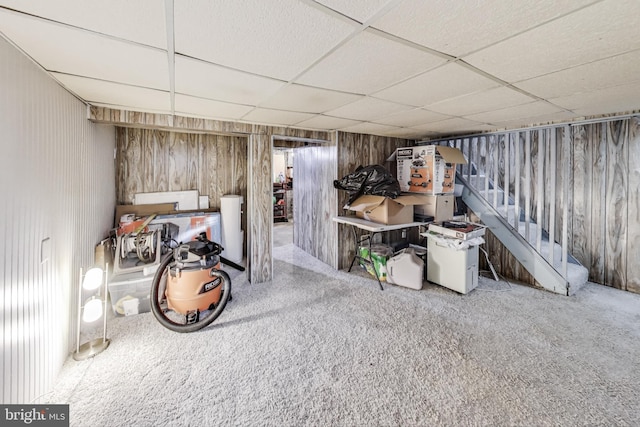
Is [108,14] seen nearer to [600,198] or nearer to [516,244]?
[516,244]

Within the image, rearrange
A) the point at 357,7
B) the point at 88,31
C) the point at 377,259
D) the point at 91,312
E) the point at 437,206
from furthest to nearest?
the point at 377,259 → the point at 437,206 → the point at 91,312 → the point at 88,31 → the point at 357,7

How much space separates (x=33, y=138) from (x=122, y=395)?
1.62 m

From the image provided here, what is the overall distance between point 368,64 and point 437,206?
2.39 meters

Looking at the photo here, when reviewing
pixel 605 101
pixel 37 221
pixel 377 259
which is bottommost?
pixel 377 259

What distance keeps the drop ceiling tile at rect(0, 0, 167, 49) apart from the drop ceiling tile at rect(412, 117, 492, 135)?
9.27 ft

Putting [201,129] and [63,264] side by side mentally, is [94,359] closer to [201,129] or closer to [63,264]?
[63,264]

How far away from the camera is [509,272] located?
3.63 m

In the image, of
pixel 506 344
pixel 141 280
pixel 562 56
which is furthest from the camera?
pixel 141 280

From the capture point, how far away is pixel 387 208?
10.7 ft

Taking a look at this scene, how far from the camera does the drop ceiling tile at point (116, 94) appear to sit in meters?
1.88

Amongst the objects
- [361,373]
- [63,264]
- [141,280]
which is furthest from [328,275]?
[63,264]

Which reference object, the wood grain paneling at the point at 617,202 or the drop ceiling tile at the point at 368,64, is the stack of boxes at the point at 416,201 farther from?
the drop ceiling tile at the point at 368,64

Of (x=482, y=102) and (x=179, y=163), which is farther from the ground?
(x=482, y=102)

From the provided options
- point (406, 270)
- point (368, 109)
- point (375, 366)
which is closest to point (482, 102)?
point (368, 109)
